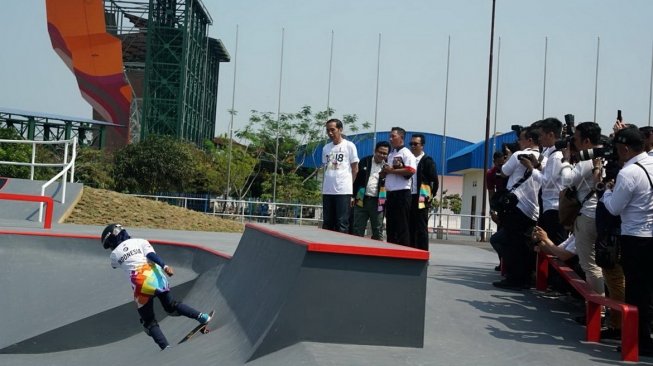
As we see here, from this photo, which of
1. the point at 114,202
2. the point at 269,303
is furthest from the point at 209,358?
the point at 114,202

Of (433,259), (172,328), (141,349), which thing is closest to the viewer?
(141,349)

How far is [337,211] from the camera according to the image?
9.84m

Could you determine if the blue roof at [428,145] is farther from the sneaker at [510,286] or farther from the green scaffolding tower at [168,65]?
the sneaker at [510,286]

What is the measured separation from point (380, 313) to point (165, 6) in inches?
2198

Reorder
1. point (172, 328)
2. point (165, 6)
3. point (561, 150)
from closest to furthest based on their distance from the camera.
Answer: point (561, 150) < point (172, 328) < point (165, 6)

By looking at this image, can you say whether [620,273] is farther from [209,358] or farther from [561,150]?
[209,358]

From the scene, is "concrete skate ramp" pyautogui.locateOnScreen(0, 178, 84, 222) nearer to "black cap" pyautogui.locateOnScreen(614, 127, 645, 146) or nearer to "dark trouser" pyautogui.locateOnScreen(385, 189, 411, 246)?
"dark trouser" pyautogui.locateOnScreen(385, 189, 411, 246)

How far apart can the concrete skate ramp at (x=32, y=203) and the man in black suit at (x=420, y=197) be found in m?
7.22

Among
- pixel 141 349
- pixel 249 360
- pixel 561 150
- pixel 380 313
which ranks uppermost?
pixel 561 150

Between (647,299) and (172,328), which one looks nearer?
(647,299)

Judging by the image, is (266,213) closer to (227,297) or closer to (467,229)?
(467,229)

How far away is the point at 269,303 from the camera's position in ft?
17.6

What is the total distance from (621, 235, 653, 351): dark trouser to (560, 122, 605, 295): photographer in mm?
848

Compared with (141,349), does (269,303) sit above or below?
above
